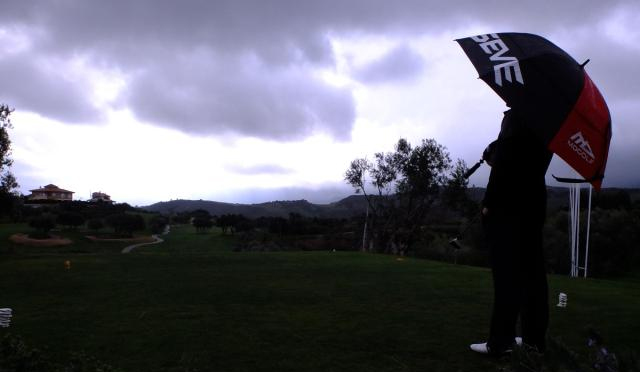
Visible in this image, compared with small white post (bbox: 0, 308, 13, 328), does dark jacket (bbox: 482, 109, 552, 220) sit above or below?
above

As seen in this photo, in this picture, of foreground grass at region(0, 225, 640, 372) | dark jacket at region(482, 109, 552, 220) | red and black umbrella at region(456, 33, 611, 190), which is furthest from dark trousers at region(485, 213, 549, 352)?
red and black umbrella at region(456, 33, 611, 190)

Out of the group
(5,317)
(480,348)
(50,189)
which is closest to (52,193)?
(50,189)

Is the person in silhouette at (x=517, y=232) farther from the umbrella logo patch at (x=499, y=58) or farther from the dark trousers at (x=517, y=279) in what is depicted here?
the umbrella logo patch at (x=499, y=58)

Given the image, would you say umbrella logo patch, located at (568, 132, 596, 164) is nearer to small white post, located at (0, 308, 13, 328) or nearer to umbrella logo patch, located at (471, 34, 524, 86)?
umbrella logo patch, located at (471, 34, 524, 86)

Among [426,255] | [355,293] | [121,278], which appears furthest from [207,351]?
[426,255]

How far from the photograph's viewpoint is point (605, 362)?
6.66ft

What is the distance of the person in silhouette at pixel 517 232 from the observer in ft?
13.4

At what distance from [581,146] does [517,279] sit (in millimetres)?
1145

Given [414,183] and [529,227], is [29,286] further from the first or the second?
[414,183]

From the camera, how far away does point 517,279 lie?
413 cm

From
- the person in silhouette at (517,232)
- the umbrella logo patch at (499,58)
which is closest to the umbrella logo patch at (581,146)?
the person in silhouette at (517,232)

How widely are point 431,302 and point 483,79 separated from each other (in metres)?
3.57

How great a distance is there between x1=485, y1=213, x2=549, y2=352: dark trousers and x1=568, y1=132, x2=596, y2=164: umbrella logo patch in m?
0.66

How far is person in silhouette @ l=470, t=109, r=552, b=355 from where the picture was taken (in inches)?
160
